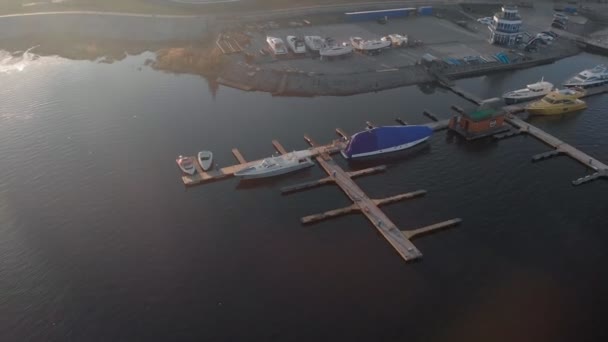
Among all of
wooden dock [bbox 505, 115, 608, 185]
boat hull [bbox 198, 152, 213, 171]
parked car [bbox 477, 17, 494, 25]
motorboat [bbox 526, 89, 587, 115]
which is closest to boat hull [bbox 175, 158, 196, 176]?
boat hull [bbox 198, 152, 213, 171]

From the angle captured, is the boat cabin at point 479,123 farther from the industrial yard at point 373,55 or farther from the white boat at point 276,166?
the white boat at point 276,166

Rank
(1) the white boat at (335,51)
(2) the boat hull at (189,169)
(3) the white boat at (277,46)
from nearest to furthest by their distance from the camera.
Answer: (2) the boat hull at (189,169)
(1) the white boat at (335,51)
(3) the white boat at (277,46)

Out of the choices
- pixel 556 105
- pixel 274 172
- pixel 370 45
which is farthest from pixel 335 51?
pixel 274 172

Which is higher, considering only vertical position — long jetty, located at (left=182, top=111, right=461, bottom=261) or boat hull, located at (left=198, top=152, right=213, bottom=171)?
boat hull, located at (left=198, top=152, right=213, bottom=171)

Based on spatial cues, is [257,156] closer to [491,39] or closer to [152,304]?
[152,304]

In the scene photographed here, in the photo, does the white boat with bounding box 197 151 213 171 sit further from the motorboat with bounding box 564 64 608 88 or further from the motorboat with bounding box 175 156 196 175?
the motorboat with bounding box 564 64 608 88

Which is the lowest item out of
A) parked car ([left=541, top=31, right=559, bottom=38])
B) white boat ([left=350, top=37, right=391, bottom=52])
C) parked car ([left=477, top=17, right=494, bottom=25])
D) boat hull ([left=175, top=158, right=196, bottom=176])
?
boat hull ([left=175, top=158, right=196, bottom=176])

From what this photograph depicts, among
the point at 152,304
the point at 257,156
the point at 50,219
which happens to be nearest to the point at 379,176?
the point at 257,156

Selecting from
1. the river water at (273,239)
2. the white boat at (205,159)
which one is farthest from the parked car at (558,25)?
the white boat at (205,159)
